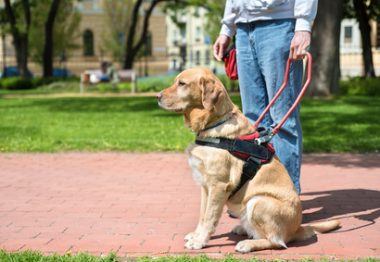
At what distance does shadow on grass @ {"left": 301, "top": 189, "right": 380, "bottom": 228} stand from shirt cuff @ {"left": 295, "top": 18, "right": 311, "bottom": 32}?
1.68 metres

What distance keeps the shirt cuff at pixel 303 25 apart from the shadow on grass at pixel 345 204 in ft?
5.52

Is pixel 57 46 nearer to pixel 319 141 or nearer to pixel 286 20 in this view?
pixel 319 141

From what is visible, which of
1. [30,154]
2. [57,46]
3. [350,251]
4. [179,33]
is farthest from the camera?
[179,33]

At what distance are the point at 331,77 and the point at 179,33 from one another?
59.4 m

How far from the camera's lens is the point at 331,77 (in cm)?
1936

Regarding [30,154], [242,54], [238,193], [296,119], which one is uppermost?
[242,54]

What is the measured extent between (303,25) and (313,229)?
5.40ft

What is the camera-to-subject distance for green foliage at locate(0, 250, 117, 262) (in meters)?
4.12

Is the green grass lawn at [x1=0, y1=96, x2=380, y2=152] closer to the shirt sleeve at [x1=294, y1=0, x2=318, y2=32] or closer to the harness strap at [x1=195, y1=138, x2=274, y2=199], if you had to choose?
the shirt sleeve at [x1=294, y1=0, x2=318, y2=32]

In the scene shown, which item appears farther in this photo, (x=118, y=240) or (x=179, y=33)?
(x=179, y=33)

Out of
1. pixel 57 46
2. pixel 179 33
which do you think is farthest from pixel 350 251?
pixel 179 33

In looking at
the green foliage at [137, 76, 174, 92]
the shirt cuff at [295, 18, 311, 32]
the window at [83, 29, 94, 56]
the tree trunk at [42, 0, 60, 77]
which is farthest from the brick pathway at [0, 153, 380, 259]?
the window at [83, 29, 94, 56]

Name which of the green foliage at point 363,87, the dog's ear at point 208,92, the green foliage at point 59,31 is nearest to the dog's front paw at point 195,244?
the dog's ear at point 208,92

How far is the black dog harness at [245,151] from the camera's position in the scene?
Result: 440cm
